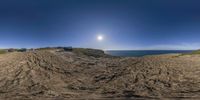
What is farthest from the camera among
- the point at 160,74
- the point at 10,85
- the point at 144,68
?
the point at 144,68

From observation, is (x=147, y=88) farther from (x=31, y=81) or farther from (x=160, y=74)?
(x=31, y=81)

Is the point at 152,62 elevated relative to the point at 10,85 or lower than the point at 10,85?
elevated

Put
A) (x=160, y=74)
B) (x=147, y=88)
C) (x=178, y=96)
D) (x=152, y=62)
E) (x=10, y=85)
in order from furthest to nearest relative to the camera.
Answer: (x=152, y=62) < (x=160, y=74) < (x=10, y=85) < (x=147, y=88) < (x=178, y=96)

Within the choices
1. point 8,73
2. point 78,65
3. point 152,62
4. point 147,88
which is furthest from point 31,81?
point 152,62

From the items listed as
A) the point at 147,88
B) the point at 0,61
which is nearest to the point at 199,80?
the point at 147,88

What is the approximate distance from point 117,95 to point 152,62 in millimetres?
12050

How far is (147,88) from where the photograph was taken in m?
18.2

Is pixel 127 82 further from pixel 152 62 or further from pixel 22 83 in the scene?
pixel 22 83

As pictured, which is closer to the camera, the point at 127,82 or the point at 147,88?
the point at 147,88

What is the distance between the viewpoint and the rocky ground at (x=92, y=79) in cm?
1666

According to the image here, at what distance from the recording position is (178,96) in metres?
15.5

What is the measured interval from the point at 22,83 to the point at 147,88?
1130 centimetres

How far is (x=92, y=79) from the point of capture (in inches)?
841

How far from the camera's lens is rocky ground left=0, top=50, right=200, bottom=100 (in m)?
16.7
